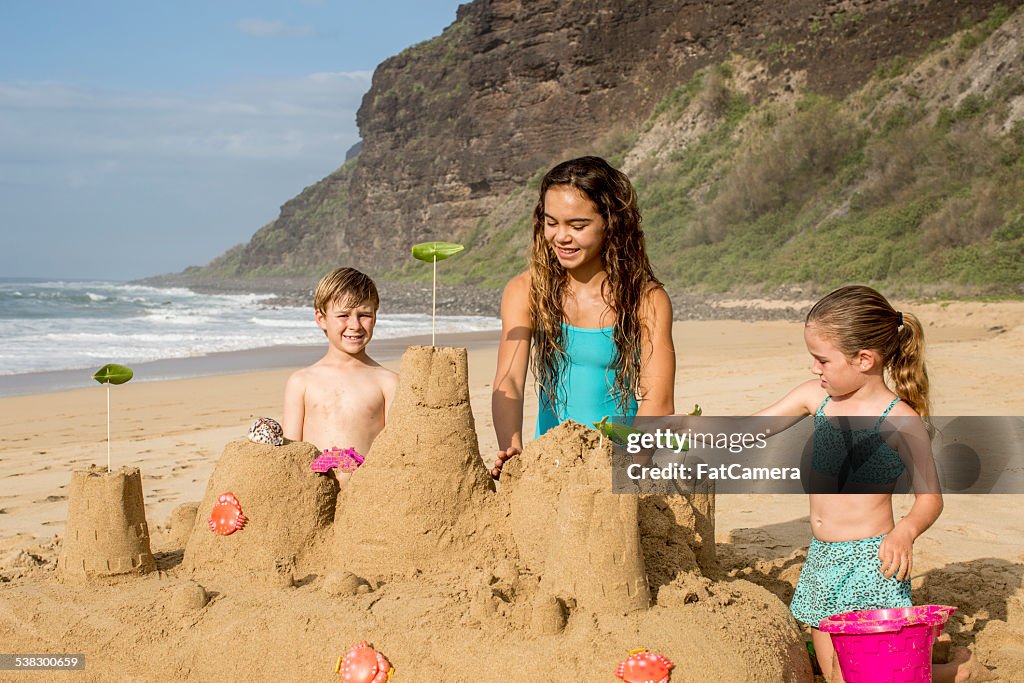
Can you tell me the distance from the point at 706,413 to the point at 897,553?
515 cm

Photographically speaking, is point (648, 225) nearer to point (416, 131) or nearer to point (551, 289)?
point (416, 131)

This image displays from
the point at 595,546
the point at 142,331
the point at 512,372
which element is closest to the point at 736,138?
the point at 142,331

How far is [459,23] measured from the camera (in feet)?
182

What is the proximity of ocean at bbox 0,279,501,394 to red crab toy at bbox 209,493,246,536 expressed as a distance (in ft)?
30.2

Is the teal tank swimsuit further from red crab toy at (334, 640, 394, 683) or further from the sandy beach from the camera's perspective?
red crab toy at (334, 640, 394, 683)

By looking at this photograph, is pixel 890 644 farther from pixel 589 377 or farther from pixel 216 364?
pixel 216 364

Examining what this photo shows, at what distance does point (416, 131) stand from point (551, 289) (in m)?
46.7

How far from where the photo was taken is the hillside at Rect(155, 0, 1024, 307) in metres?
19.6

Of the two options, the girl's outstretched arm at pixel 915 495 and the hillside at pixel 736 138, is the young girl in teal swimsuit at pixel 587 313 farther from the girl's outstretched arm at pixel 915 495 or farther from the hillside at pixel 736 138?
the hillside at pixel 736 138

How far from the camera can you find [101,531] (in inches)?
131

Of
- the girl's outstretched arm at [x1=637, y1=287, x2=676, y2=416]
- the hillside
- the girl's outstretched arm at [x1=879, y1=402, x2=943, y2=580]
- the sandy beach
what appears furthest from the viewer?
the hillside

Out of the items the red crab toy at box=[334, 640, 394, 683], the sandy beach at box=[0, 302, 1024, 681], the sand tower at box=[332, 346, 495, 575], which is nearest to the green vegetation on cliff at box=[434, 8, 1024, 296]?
the sandy beach at box=[0, 302, 1024, 681]

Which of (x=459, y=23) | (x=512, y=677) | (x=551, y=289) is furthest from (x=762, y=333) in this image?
(x=459, y=23)

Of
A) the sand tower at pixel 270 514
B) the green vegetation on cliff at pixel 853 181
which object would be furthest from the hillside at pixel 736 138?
the sand tower at pixel 270 514
